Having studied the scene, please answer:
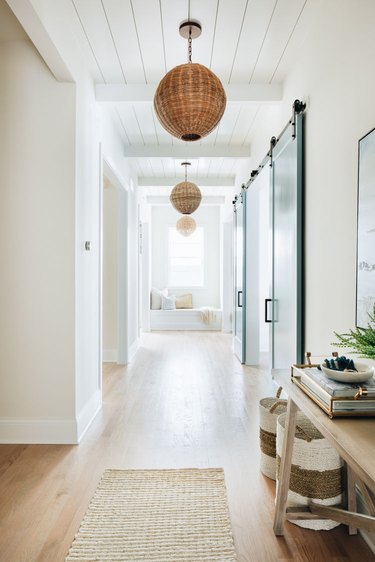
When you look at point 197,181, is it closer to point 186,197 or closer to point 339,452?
point 186,197

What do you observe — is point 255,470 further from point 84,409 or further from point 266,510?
point 84,409

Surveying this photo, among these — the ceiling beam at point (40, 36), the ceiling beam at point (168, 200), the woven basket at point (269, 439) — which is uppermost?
the ceiling beam at point (168, 200)

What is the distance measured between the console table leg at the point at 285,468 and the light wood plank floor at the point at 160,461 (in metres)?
0.08

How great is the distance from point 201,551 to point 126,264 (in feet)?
13.7

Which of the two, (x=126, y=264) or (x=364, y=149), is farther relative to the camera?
(x=126, y=264)

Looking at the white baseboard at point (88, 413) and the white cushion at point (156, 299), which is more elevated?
the white cushion at point (156, 299)

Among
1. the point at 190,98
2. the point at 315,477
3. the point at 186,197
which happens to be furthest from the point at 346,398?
the point at 186,197

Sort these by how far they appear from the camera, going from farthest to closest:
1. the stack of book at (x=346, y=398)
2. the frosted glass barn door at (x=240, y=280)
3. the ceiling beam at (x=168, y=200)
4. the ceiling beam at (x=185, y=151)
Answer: the ceiling beam at (x=168, y=200) → the frosted glass barn door at (x=240, y=280) → the ceiling beam at (x=185, y=151) → the stack of book at (x=346, y=398)

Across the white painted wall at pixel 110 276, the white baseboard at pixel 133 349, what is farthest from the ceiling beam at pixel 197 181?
the white baseboard at pixel 133 349

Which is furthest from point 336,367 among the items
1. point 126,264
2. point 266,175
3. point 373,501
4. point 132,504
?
point 126,264

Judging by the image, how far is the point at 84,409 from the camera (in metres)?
3.20

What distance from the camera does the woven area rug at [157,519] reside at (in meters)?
1.74

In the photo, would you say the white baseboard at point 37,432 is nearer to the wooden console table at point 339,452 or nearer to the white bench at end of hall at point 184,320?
the wooden console table at point 339,452

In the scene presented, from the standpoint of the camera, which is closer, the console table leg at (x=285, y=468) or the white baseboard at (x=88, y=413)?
the console table leg at (x=285, y=468)
